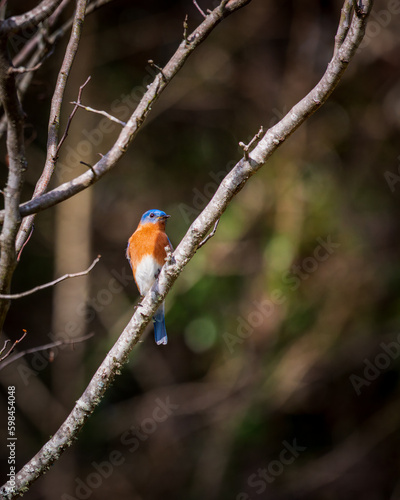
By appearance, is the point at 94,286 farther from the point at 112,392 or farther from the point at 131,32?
the point at 131,32

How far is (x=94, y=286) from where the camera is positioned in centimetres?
703

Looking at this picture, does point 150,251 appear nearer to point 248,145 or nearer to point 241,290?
point 248,145

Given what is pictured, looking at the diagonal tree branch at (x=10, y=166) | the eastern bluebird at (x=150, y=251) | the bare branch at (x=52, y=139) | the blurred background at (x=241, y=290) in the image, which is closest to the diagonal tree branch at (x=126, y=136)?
the diagonal tree branch at (x=10, y=166)

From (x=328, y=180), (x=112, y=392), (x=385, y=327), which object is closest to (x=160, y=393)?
(x=112, y=392)

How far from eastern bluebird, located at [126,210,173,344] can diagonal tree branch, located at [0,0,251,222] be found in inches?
74.6

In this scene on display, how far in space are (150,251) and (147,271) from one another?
0.16m

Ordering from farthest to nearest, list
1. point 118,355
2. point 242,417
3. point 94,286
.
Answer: point 94,286 < point 242,417 < point 118,355

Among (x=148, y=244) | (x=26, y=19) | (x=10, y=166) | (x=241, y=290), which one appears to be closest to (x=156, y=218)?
(x=148, y=244)

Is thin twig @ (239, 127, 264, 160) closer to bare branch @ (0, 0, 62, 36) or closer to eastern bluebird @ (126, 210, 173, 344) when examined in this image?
bare branch @ (0, 0, 62, 36)

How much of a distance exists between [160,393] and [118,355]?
14.2ft

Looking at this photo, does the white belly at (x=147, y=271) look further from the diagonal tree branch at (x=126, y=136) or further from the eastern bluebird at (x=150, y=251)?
the diagonal tree branch at (x=126, y=136)

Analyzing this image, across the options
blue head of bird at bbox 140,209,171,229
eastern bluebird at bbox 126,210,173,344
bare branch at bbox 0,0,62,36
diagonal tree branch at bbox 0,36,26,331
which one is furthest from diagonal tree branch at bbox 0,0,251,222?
blue head of bird at bbox 140,209,171,229

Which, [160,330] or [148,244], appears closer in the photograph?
[148,244]

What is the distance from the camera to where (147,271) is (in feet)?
14.3
